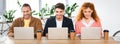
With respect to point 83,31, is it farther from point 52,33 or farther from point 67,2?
point 67,2

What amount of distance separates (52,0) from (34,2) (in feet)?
1.67

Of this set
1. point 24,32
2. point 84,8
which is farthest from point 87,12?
point 24,32

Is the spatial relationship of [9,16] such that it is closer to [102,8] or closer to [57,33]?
[102,8]

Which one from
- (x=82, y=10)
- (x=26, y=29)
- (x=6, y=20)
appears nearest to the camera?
(x=26, y=29)

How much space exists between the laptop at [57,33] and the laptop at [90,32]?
238 millimetres

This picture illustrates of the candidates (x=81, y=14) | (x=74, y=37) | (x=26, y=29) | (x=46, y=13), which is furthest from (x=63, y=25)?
(x=46, y=13)

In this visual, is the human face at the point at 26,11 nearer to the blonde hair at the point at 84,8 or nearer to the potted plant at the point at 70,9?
the blonde hair at the point at 84,8

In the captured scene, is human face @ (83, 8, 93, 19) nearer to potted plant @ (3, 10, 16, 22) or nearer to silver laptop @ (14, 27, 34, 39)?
silver laptop @ (14, 27, 34, 39)

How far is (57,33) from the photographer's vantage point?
10.5 ft

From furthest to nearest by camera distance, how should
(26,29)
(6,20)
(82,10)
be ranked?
1. (6,20)
2. (82,10)
3. (26,29)

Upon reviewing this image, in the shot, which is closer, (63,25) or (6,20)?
(63,25)

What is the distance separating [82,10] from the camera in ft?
12.4

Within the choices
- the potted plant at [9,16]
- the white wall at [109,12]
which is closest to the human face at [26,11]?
the potted plant at [9,16]

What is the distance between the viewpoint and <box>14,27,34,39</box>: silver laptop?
317 cm
